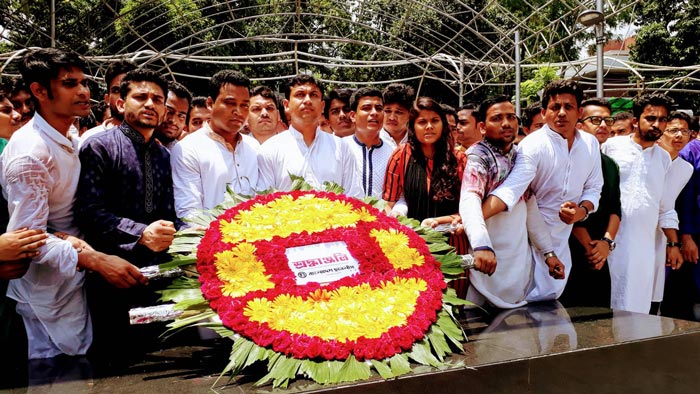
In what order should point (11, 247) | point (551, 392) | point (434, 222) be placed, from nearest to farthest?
point (11, 247), point (551, 392), point (434, 222)

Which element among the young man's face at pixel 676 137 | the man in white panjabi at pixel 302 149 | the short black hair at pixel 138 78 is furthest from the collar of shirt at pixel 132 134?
the young man's face at pixel 676 137

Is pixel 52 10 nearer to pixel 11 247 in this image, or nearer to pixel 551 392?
pixel 11 247

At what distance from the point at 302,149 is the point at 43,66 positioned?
5.65 ft

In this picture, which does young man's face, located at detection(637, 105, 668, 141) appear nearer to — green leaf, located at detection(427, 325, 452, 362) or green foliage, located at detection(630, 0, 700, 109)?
green leaf, located at detection(427, 325, 452, 362)

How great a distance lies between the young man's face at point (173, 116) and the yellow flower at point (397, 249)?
6.23 ft

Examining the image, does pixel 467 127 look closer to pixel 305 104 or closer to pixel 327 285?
pixel 305 104

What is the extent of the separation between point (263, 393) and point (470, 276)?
1.84 m

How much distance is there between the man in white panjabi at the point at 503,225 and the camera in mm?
3332

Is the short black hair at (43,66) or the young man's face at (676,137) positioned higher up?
the short black hair at (43,66)

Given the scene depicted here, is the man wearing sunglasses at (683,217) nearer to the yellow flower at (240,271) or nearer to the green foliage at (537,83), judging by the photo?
the yellow flower at (240,271)

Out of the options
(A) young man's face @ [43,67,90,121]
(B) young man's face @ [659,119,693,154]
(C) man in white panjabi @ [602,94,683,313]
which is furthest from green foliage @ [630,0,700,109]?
(A) young man's face @ [43,67,90,121]

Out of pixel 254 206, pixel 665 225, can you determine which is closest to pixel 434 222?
pixel 254 206

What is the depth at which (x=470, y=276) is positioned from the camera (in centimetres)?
342

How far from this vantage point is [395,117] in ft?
15.3
